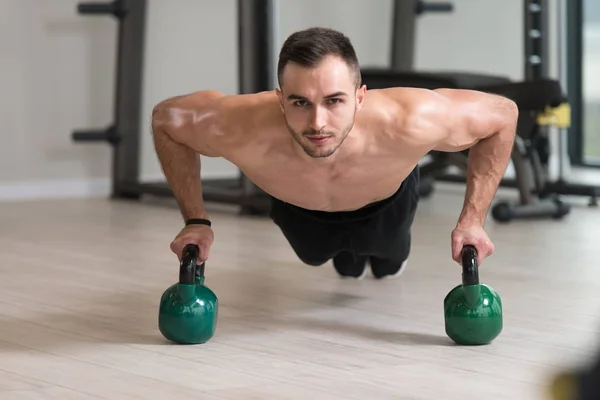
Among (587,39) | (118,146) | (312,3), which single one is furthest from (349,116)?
(587,39)

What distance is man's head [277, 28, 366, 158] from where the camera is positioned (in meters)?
1.71

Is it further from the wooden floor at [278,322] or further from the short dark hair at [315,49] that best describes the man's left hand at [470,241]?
the short dark hair at [315,49]

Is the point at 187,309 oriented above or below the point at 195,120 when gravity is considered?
below

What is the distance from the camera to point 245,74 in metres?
3.80

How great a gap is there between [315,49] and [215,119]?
32 centimetres

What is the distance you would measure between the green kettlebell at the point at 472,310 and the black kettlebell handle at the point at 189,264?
486 mm

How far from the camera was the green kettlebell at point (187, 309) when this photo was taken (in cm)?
187

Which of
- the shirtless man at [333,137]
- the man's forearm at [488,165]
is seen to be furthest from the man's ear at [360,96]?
the man's forearm at [488,165]

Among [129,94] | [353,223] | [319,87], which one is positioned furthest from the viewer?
[129,94]

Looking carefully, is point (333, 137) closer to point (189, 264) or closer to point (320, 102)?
point (320, 102)

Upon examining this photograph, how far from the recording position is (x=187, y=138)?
1.98 metres

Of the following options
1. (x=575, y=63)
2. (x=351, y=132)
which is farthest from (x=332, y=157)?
(x=575, y=63)

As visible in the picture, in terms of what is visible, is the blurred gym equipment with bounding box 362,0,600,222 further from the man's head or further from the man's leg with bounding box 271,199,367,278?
the man's head

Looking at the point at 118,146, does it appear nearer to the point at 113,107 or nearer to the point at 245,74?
the point at 113,107
